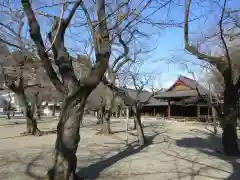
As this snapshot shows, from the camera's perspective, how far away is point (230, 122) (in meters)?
11.0

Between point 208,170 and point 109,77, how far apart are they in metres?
10.3

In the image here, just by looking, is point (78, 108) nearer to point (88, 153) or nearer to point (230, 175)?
point (230, 175)

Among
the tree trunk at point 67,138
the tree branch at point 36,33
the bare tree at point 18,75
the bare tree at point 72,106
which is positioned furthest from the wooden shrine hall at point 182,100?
the tree branch at point 36,33

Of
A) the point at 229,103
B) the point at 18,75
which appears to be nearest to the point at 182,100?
the point at 18,75

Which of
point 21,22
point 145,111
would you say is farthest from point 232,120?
point 145,111

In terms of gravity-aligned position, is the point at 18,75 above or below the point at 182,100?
above

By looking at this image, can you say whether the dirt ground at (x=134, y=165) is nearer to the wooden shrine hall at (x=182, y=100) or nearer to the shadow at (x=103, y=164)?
the shadow at (x=103, y=164)

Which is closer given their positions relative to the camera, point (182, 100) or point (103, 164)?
point (103, 164)

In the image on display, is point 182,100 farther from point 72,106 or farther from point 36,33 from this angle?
point 36,33

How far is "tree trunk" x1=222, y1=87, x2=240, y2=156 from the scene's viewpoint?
36.1ft

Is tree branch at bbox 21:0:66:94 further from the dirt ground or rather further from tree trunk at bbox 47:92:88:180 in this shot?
the dirt ground

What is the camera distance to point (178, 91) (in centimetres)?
4094

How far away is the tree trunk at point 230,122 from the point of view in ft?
36.1

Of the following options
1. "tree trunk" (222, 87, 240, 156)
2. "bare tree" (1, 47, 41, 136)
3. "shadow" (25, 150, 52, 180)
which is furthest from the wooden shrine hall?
"shadow" (25, 150, 52, 180)
